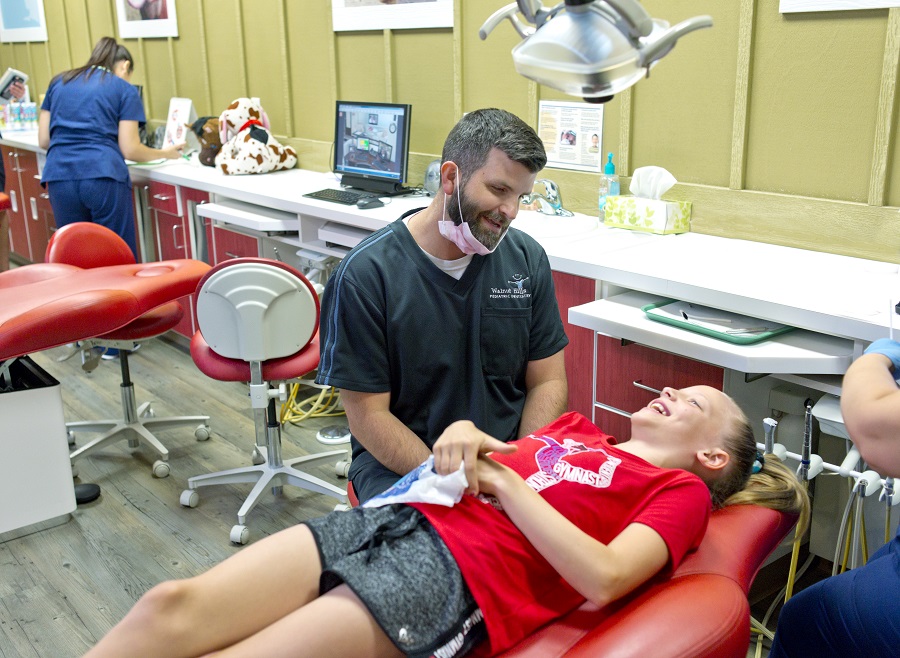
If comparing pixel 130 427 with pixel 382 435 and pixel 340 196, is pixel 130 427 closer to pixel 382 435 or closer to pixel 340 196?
pixel 340 196

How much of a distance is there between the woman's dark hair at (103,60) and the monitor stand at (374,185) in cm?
138

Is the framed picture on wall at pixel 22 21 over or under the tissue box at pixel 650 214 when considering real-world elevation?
over

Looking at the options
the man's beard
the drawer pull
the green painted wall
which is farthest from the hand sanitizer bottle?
the man's beard

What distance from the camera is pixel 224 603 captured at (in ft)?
4.44

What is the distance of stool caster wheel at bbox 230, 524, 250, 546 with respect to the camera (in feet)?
8.63

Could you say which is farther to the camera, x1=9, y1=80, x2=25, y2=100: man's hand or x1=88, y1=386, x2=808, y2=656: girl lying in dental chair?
x1=9, y1=80, x2=25, y2=100: man's hand

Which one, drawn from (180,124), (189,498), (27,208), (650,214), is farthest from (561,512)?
(27,208)

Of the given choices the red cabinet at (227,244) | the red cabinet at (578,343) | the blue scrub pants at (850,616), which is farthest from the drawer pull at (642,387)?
the red cabinet at (227,244)

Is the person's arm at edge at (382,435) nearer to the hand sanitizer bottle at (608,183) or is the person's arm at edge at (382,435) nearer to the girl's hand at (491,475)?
the girl's hand at (491,475)

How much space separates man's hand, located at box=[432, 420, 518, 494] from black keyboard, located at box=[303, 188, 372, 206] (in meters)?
2.07

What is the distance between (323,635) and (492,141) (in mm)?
954

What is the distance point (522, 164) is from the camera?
1.72m

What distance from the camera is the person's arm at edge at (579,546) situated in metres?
1.32

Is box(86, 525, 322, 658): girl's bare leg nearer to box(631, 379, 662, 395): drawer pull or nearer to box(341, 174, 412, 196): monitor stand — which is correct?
box(631, 379, 662, 395): drawer pull
